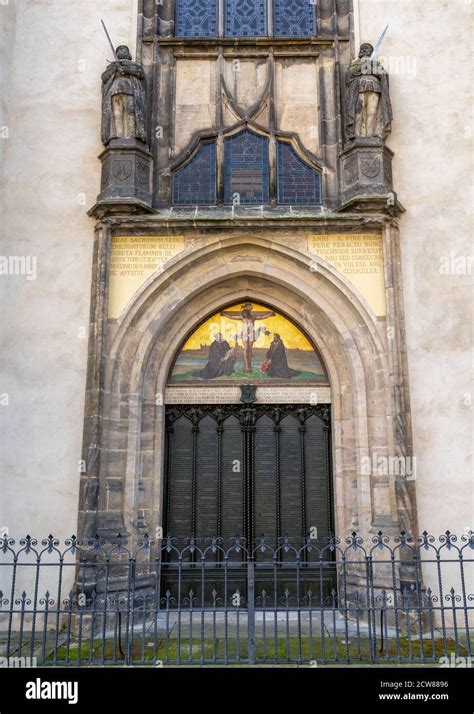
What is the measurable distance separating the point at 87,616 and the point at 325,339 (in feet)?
16.4

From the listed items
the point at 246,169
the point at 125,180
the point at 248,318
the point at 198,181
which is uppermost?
the point at 246,169

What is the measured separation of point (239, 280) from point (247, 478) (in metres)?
2.97

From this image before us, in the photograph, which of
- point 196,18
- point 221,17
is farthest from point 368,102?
point 196,18

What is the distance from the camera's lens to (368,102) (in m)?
9.45

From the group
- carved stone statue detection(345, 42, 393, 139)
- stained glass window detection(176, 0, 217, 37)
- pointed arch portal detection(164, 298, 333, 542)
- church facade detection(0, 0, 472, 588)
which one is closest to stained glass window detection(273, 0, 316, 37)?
church facade detection(0, 0, 472, 588)

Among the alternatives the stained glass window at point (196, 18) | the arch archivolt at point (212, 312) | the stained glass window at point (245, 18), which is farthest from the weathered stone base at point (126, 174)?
the stained glass window at point (245, 18)

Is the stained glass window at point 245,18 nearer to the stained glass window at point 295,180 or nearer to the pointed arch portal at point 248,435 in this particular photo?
the stained glass window at point 295,180

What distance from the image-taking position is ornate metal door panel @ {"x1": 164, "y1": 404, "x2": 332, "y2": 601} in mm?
9234

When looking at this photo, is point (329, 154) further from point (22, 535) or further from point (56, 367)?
point (22, 535)

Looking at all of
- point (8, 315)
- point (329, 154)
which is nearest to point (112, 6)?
point (329, 154)

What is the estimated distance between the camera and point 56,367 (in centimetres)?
912

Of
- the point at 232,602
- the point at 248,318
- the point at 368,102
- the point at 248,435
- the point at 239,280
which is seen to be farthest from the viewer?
the point at 248,318

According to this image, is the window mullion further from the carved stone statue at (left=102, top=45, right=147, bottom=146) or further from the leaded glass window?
the carved stone statue at (left=102, top=45, right=147, bottom=146)

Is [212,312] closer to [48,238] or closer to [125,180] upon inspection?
[125,180]
